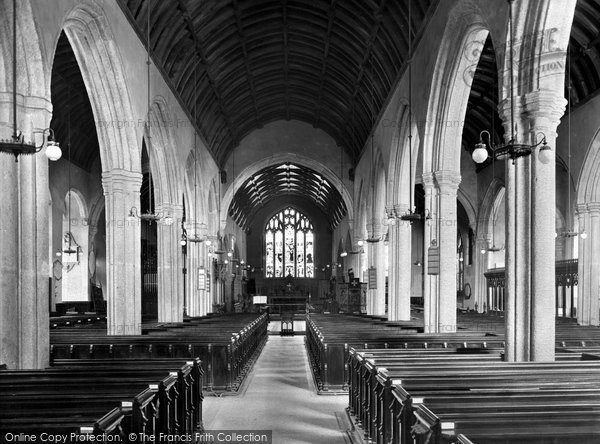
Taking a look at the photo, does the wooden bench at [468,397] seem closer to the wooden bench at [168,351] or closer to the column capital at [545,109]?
the wooden bench at [168,351]

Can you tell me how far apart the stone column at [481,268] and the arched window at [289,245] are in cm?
2135

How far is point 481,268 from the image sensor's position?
26766 mm

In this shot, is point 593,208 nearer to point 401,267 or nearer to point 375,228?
point 401,267

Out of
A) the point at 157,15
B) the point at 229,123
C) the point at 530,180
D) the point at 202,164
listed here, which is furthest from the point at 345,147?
the point at 530,180

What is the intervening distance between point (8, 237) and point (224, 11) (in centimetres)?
1095

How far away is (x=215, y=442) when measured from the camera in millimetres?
7129

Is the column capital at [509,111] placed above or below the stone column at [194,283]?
above

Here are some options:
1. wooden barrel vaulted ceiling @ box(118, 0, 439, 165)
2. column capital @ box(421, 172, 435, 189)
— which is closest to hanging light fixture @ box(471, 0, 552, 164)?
column capital @ box(421, 172, 435, 189)

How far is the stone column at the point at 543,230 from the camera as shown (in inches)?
294

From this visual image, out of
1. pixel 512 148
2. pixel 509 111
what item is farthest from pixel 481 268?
pixel 512 148

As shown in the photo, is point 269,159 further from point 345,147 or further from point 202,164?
point 202,164

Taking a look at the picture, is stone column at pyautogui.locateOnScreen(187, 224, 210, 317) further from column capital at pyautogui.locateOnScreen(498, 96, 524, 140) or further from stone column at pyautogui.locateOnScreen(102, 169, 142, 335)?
column capital at pyautogui.locateOnScreen(498, 96, 524, 140)

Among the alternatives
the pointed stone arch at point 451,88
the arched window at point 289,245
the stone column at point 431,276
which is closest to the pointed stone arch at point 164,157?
the pointed stone arch at point 451,88

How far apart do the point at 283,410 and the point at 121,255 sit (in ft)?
19.7
